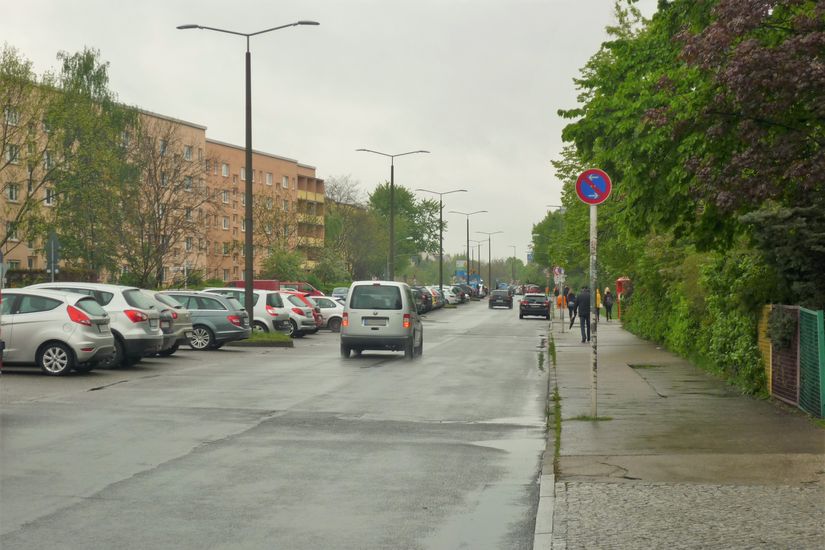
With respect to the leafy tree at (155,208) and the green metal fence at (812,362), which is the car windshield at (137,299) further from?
the leafy tree at (155,208)

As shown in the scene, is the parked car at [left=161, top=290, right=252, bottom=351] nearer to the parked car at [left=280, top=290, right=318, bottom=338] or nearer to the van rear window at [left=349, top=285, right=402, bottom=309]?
the van rear window at [left=349, top=285, right=402, bottom=309]

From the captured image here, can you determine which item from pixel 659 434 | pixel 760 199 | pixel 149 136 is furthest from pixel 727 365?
pixel 149 136

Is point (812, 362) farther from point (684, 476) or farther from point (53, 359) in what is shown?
point (53, 359)

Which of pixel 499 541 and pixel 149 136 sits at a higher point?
pixel 149 136

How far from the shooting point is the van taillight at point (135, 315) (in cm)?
2270

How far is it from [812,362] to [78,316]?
12.1 meters

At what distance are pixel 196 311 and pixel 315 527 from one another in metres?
22.7

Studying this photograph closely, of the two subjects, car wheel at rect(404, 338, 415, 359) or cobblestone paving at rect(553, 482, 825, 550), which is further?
car wheel at rect(404, 338, 415, 359)

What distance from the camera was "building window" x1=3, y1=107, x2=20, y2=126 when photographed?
179 ft

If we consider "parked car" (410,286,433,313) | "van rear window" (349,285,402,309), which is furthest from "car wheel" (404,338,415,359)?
"parked car" (410,286,433,313)

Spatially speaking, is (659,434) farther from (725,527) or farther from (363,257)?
(363,257)

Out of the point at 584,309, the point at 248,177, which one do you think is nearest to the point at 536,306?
the point at 584,309

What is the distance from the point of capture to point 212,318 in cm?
2978

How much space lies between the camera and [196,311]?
98.1ft
